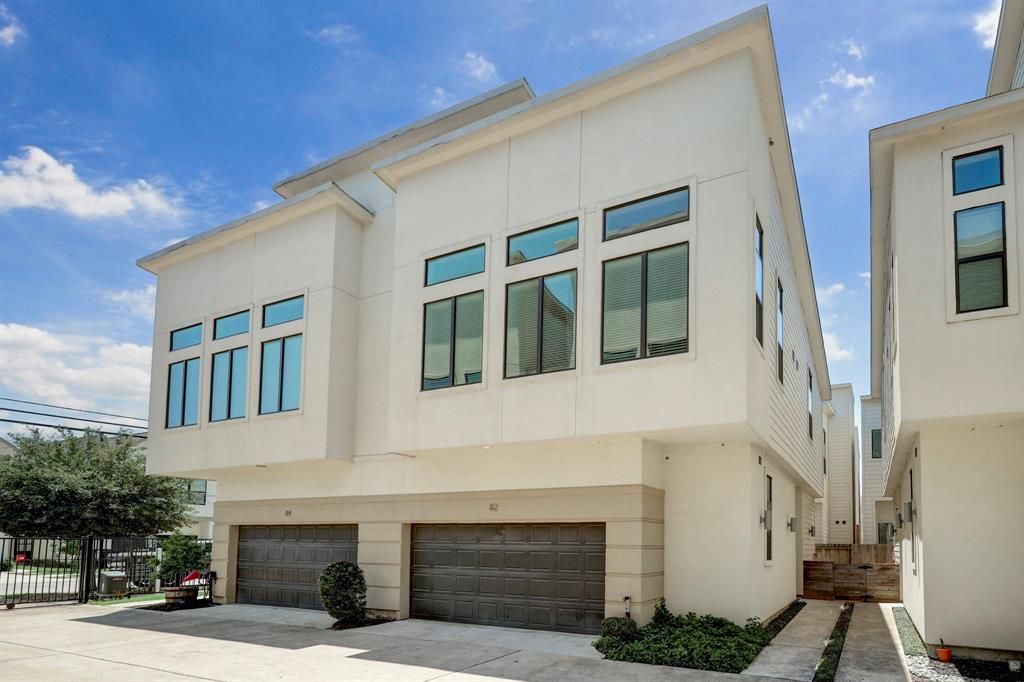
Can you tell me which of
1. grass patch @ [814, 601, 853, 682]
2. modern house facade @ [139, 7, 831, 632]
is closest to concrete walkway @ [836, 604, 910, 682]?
grass patch @ [814, 601, 853, 682]

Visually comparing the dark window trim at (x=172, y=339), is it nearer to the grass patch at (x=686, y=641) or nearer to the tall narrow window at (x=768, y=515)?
the grass patch at (x=686, y=641)

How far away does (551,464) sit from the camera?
12898 millimetres

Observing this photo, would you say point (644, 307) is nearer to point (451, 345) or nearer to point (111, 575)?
point (451, 345)

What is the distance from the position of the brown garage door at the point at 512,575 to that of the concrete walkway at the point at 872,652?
3.72 meters

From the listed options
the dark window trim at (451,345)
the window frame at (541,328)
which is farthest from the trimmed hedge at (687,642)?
the dark window trim at (451,345)

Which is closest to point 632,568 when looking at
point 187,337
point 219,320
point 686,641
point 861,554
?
point 686,641

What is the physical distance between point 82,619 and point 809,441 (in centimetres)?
1727

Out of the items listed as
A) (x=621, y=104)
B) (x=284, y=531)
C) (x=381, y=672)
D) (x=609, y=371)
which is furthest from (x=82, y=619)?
(x=621, y=104)

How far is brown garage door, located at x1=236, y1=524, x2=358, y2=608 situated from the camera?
16.3 metres

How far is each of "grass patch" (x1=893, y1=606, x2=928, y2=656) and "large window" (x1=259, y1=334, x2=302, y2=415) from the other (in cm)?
1128

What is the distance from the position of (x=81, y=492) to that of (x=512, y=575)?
1836 centimetres

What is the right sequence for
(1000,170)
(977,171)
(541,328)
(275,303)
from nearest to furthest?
(1000,170)
(977,171)
(541,328)
(275,303)

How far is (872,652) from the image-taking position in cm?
1123

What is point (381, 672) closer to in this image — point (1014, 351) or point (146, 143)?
point (1014, 351)
